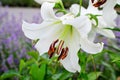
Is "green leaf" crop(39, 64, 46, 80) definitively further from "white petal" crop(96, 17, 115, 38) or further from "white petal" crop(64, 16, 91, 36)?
"white petal" crop(64, 16, 91, 36)

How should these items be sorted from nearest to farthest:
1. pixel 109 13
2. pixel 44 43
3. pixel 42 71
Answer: pixel 109 13 < pixel 44 43 < pixel 42 71

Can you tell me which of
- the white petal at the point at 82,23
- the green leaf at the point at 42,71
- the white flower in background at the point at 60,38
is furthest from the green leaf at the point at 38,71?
the white petal at the point at 82,23

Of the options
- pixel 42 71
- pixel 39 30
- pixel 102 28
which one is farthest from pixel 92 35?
pixel 42 71

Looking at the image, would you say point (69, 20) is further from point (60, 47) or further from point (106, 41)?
point (106, 41)

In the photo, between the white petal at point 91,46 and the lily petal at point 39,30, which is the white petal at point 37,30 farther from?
the white petal at point 91,46

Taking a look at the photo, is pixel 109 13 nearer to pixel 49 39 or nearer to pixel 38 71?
pixel 49 39

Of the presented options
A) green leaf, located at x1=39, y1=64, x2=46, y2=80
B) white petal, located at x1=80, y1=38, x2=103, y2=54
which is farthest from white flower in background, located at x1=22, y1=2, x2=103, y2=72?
green leaf, located at x1=39, y1=64, x2=46, y2=80

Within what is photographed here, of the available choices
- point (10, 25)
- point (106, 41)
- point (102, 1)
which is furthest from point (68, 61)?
point (10, 25)
